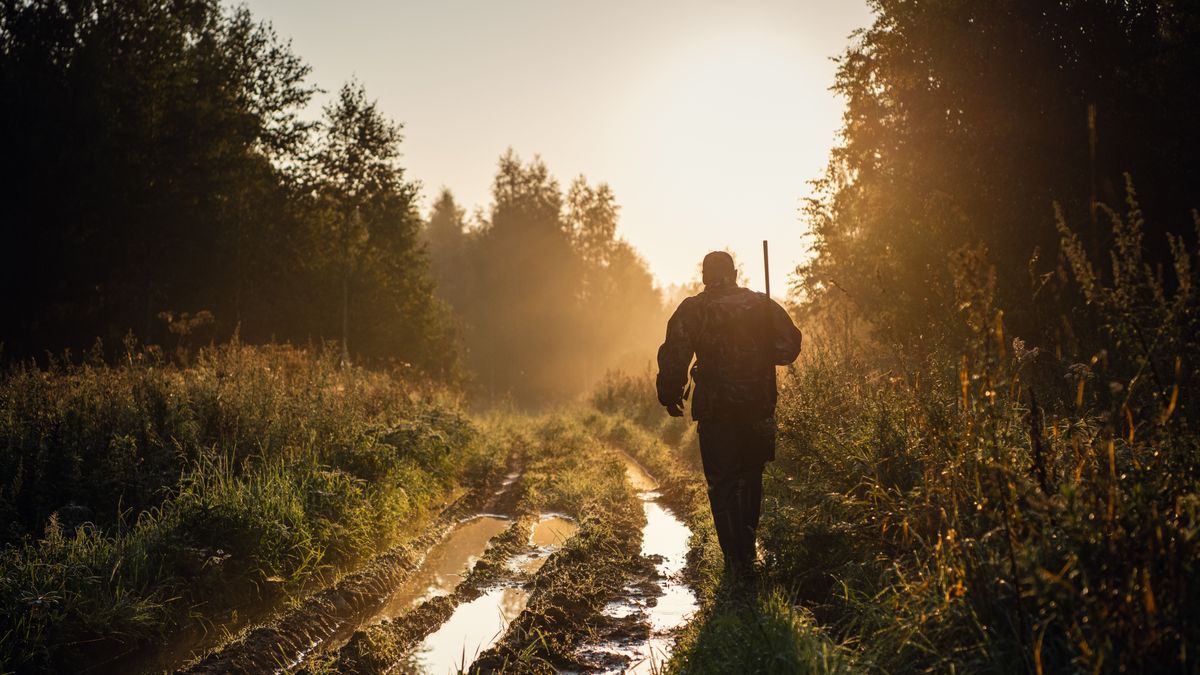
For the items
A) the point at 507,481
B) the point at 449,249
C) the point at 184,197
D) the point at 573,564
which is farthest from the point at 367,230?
the point at 449,249

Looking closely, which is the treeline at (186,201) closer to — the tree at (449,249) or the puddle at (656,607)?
the puddle at (656,607)

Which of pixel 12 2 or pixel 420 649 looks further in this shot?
pixel 12 2

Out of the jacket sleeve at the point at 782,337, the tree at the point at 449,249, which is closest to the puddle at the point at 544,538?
the jacket sleeve at the point at 782,337

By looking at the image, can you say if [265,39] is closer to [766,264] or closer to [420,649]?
[766,264]

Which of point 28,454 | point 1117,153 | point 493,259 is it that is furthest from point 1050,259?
point 493,259

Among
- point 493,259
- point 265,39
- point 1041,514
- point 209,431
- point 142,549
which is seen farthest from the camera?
point 493,259

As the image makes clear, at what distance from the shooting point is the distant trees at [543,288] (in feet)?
195

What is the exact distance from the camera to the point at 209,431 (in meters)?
9.05

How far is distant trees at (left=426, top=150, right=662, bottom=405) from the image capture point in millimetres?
59438

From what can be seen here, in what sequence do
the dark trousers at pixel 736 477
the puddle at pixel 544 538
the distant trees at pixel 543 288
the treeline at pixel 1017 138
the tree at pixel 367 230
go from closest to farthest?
the dark trousers at pixel 736 477 < the puddle at pixel 544 538 < the treeline at pixel 1017 138 < the tree at pixel 367 230 < the distant trees at pixel 543 288

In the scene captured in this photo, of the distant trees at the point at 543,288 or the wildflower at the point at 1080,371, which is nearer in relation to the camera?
the wildflower at the point at 1080,371

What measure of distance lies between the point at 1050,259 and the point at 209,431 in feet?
41.3

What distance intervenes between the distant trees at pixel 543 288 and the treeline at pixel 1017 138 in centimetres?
4282

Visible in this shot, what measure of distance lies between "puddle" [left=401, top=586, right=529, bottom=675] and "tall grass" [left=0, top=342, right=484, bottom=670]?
1662 mm
